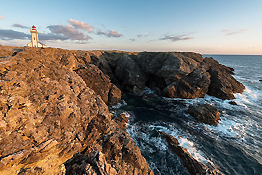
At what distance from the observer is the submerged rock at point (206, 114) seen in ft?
64.5

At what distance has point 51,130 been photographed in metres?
8.33

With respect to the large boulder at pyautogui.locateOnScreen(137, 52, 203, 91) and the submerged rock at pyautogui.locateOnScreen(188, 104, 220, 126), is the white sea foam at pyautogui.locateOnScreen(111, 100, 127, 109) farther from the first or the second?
the submerged rock at pyautogui.locateOnScreen(188, 104, 220, 126)

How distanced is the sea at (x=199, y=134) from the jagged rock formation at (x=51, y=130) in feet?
16.1

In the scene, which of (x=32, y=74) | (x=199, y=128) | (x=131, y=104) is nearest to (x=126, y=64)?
(x=131, y=104)

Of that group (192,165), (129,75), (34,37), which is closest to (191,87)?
(129,75)

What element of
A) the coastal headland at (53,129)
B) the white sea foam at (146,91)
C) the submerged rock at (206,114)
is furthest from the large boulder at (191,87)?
the coastal headland at (53,129)

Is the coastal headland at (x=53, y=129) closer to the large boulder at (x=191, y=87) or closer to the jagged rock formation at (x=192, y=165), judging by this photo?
the jagged rock formation at (x=192, y=165)

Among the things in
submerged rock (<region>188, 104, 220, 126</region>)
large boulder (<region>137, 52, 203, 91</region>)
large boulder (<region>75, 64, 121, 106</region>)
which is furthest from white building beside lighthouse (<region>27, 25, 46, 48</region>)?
submerged rock (<region>188, 104, 220, 126</region>)

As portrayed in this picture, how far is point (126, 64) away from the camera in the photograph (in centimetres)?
3988

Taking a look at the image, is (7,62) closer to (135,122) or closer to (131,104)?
(135,122)

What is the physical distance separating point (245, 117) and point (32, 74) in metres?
32.9

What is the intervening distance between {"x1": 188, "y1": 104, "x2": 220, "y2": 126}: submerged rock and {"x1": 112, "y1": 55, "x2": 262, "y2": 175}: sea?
885 mm

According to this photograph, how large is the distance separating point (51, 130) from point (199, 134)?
1840cm

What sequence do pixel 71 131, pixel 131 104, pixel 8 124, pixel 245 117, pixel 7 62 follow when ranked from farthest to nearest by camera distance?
pixel 131 104, pixel 245 117, pixel 7 62, pixel 71 131, pixel 8 124
